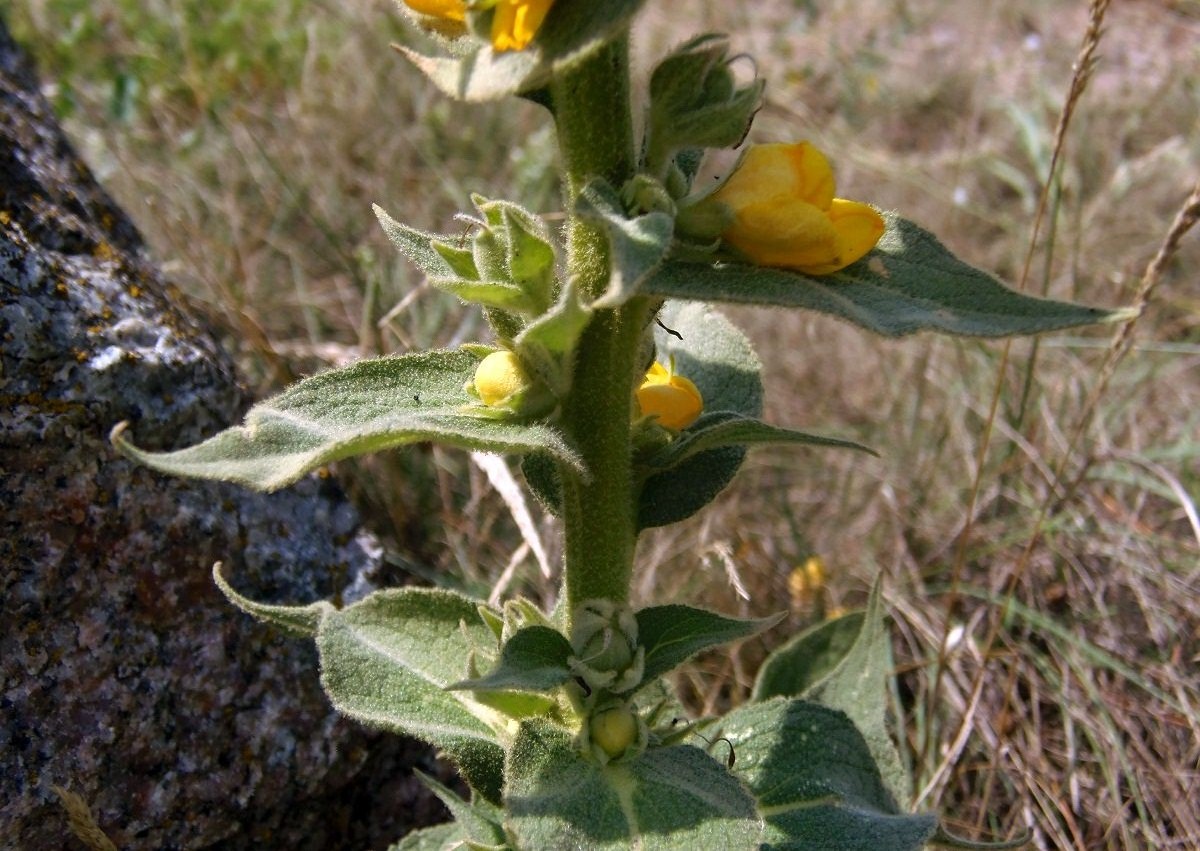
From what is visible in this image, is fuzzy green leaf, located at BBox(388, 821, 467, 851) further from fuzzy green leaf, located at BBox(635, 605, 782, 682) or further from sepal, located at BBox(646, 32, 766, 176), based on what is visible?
sepal, located at BBox(646, 32, 766, 176)

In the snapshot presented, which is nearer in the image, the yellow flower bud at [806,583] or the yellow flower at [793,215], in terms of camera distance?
the yellow flower at [793,215]

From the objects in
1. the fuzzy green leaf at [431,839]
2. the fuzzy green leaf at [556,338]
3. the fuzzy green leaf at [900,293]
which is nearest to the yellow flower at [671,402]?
the fuzzy green leaf at [556,338]

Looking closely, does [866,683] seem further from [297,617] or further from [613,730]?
[297,617]

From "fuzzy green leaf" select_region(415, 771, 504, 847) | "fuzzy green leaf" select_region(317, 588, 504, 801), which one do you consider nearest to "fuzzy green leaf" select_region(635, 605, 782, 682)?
"fuzzy green leaf" select_region(317, 588, 504, 801)

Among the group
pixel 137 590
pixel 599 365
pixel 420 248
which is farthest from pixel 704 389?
pixel 137 590

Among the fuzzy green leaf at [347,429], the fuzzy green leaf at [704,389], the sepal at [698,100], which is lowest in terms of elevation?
the fuzzy green leaf at [704,389]

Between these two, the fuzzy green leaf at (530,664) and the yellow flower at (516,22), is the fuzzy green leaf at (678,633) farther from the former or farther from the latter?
the yellow flower at (516,22)

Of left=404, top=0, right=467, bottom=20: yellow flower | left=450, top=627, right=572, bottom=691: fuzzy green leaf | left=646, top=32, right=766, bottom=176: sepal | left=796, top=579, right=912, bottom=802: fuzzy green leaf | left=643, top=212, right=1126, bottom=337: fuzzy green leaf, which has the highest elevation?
left=404, top=0, right=467, bottom=20: yellow flower

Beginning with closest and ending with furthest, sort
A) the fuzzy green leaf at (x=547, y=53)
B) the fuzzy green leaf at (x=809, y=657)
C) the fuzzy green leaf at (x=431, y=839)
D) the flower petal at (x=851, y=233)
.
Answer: the fuzzy green leaf at (x=547, y=53)
the flower petal at (x=851, y=233)
the fuzzy green leaf at (x=431, y=839)
the fuzzy green leaf at (x=809, y=657)
